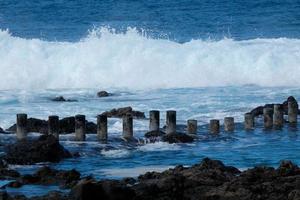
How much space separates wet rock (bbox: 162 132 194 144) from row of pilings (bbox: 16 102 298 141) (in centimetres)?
65

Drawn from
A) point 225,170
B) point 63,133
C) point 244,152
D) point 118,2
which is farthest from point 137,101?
point 118,2

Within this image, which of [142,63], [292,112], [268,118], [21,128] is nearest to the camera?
[21,128]

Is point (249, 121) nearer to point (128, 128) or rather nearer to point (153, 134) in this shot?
Result: point (153, 134)

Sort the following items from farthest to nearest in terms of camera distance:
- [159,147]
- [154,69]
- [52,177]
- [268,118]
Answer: [154,69], [268,118], [159,147], [52,177]

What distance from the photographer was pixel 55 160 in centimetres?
1767

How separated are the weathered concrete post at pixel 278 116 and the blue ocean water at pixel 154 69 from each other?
0.41 m

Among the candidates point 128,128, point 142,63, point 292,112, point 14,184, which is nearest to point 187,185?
point 14,184

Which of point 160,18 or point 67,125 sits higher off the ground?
point 160,18

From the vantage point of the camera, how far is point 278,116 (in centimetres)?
2255

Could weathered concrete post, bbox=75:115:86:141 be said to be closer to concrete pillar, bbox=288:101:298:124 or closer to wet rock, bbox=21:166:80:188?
wet rock, bbox=21:166:80:188

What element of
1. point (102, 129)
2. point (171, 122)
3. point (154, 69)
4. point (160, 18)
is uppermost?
point (160, 18)

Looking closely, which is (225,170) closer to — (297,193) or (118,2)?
(297,193)

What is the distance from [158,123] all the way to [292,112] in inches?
128

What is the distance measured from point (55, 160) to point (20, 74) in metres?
18.7
